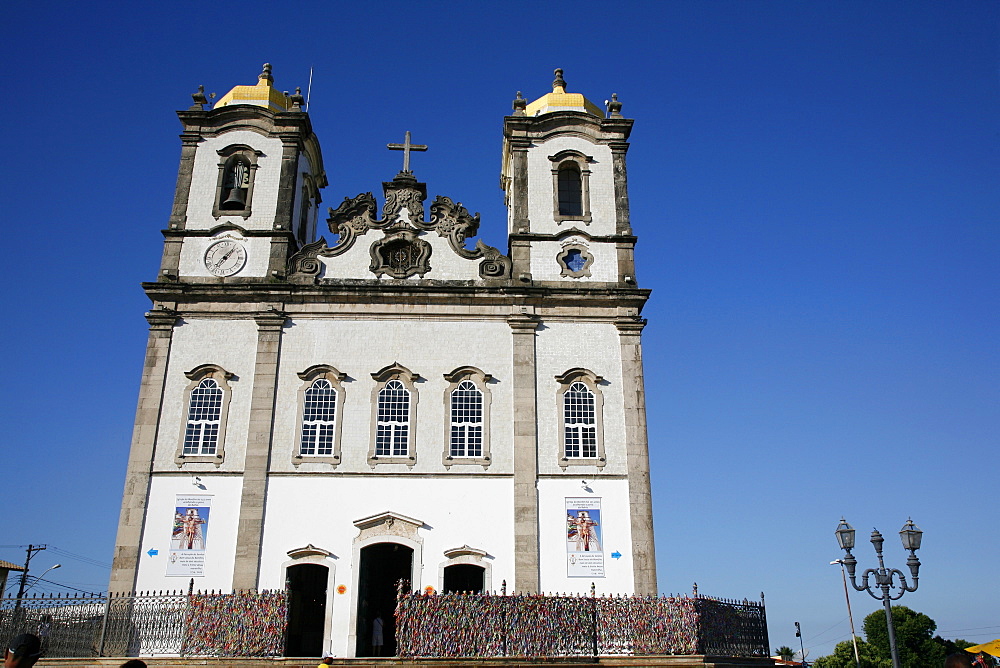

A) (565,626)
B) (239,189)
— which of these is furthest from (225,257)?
(565,626)

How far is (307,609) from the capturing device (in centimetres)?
2361

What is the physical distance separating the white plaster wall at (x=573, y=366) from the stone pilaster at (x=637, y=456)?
7.5 inches

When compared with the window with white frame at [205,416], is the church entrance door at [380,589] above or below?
below

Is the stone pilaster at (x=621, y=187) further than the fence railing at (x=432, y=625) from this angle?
Yes

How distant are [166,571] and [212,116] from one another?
1395 centimetres

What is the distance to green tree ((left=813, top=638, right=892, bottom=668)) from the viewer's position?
52.6m

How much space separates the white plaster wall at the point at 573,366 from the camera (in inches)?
914

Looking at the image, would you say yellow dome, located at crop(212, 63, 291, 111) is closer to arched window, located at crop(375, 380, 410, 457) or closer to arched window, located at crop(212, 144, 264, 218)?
arched window, located at crop(212, 144, 264, 218)

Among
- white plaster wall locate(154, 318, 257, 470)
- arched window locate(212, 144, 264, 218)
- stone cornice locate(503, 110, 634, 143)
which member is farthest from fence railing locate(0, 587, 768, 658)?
stone cornice locate(503, 110, 634, 143)

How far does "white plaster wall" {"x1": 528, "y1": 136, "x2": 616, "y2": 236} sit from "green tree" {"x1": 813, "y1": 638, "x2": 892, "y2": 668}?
3907cm

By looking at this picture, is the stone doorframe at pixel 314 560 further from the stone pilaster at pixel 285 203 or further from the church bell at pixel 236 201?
the church bell at pixel 236 201

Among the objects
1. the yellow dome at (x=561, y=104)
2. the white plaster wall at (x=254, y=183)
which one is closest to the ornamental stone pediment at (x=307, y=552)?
the white plaster wall at (x=254, y=183)

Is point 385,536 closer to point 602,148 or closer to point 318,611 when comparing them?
point 318,611

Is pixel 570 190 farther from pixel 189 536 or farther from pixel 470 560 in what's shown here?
pixel 189 536
